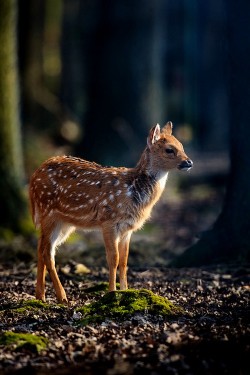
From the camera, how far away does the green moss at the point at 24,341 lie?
7.40 meters

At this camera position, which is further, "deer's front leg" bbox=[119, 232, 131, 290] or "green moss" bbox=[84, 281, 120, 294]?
"green moss" bbox=[84, 281, 120, 294]

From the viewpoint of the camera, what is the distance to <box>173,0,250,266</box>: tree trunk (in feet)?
35.4

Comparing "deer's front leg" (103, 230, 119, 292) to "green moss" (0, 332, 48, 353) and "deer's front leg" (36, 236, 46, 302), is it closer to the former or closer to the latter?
"deer's front leg" (36, 236, 46, 302)

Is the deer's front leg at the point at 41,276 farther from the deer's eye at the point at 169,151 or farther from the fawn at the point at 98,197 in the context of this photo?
the deer's eye at the point at 169,151

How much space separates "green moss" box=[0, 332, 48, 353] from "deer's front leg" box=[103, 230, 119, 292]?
1516 mm

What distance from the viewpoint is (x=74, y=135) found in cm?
2486

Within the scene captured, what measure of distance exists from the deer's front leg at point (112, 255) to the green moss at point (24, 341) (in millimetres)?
1516

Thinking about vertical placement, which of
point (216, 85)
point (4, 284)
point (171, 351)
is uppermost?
point (216, 85)

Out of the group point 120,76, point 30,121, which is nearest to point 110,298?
point 120,76

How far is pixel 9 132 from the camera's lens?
44.9ft

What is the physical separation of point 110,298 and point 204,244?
9.43 feet

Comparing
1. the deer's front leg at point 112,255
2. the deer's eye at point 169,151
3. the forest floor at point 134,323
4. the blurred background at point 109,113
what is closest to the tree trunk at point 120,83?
the blurred background at point 109,113

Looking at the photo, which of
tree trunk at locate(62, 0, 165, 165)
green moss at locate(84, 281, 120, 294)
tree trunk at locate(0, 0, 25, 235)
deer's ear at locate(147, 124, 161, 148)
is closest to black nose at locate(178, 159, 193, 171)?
deer's ear at locate(147, 124, 161, 148)

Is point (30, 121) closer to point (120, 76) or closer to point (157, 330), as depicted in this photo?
point (120, 76)
